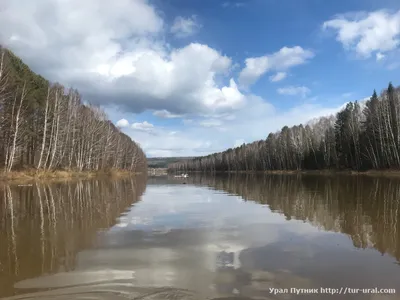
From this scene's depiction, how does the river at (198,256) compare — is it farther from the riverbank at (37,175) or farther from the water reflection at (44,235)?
the riverbank at (37,175)

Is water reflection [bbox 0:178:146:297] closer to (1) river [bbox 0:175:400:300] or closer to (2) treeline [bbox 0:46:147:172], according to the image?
(1) river [bbox 0:175:400:300]

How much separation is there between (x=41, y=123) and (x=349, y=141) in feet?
213

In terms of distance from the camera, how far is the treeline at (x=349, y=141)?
214ft

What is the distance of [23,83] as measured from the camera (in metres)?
42.6

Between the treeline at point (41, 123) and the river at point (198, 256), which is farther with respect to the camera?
the treeline at point (41, 123)

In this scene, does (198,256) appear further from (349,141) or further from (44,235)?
(349,141)

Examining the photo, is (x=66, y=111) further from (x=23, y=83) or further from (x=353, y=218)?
(x=353, y=218)

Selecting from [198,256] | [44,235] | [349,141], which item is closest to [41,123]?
[44,235]

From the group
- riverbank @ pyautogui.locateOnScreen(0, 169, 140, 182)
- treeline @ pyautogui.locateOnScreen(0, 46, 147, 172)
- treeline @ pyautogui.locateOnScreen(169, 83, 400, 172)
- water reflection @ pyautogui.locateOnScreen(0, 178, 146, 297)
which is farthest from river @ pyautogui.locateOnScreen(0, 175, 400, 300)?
treeline @ pyautogui.locateOnScreen(169, 83, 400, 172)

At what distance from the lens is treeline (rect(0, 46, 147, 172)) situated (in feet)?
122

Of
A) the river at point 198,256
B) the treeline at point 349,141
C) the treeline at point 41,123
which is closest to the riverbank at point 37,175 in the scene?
the treeline at point 41,123

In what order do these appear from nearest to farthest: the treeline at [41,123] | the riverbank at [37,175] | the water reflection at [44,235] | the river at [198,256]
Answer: the river at [198,256] < the water reflection at [44,235] < the riverbank at [37,175] < the treeline at [41,123]

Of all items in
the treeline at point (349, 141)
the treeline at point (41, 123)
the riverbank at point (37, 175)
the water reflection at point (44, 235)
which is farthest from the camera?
the treeline at point (349, 141)

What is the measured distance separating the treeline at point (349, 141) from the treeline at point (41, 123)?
5461 cm
